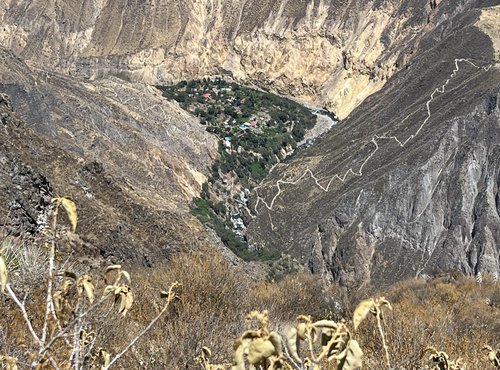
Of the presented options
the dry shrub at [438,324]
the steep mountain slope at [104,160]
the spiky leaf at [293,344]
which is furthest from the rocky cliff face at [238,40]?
the spiky leaf at [293,344]

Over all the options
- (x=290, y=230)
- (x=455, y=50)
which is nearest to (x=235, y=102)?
(x=455, y=50)

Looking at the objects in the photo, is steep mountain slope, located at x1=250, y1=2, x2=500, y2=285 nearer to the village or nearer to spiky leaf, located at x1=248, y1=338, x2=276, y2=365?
the village

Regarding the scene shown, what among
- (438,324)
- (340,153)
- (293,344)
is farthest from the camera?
(340,153)

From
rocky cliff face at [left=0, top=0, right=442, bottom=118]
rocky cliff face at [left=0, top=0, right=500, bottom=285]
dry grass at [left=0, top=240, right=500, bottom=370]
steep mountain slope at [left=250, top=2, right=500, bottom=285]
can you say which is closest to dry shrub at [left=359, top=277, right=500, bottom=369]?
dry grass at [left=0, top=240, right=500, bottom=370]

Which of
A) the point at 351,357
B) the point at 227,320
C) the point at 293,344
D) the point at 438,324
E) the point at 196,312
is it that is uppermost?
the point at 351,357

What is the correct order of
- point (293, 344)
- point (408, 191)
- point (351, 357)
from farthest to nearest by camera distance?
point (408, 191) < point (293, 344) < point (351, 357)

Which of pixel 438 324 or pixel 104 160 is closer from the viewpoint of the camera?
pixel 438 324

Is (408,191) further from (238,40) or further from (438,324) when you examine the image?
(238,40)

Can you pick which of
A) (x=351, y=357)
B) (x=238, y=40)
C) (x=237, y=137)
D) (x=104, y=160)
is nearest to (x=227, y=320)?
(x=351, y=357)
